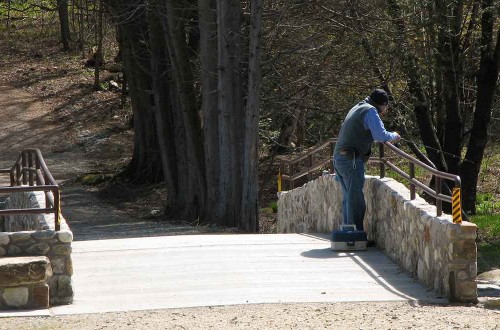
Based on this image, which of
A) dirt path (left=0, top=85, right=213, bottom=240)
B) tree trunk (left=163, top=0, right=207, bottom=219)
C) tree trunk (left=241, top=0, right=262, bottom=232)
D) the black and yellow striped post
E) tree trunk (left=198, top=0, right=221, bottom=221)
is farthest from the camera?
dirt path (left=0, top=85, right=213, bottom=240)

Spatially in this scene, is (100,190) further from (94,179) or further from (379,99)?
(379,99)

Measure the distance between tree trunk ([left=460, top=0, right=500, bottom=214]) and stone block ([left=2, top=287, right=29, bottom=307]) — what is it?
42.9 ft

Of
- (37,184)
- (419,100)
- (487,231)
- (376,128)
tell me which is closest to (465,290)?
(376,128)

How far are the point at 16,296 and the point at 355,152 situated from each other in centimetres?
449

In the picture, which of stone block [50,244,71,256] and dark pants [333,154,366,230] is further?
dark pants [333,154,366,230]

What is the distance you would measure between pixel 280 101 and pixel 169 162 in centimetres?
526

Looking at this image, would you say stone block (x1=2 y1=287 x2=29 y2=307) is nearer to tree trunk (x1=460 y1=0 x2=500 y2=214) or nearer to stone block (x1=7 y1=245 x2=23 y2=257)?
stone block (x1=7 y1=245 x2=23 y2=257)

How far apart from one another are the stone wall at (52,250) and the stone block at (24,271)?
0.93 feet

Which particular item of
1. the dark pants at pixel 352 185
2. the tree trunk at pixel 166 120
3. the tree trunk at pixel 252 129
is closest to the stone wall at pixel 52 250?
the dark pants at pixel 352 185

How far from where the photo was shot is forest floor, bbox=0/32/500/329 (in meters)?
8.44

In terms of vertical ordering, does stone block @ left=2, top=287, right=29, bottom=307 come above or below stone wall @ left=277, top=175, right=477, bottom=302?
below

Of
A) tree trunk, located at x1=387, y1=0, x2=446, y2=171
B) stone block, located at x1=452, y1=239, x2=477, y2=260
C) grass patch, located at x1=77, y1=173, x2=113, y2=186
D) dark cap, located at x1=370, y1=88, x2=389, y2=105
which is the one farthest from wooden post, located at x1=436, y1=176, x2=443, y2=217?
grass patch, located at x1=77, y1=173, x2=113, y2=186

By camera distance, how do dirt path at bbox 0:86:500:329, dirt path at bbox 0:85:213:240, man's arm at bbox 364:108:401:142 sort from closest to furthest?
dirt path at bbox 0:86:500:329
man's arm at bbox 364:108:401:142
dirt path at bbox 0:85:213:240

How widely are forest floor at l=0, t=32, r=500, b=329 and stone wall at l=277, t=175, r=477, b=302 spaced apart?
0.33 m
